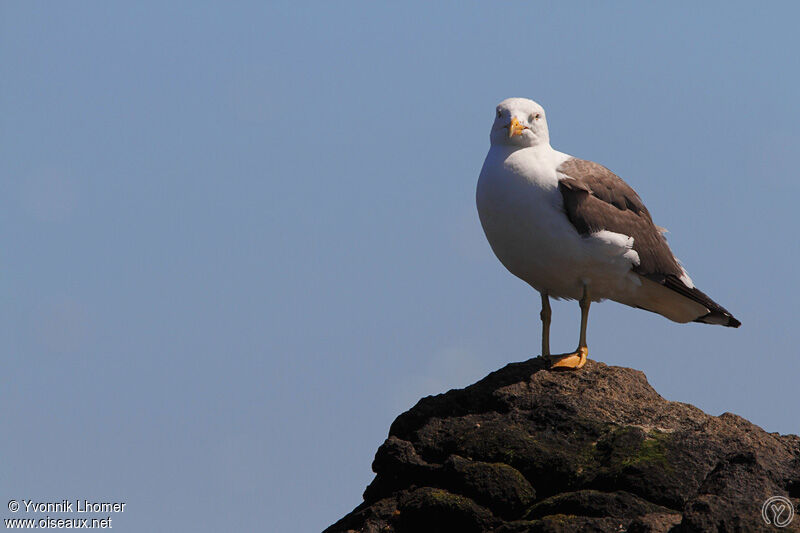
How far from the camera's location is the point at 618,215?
462 inches

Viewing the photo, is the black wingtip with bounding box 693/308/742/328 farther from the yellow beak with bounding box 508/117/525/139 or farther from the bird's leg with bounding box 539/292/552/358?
the yellow beak with bounding box 508/117/525/139

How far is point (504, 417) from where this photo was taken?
386 inches

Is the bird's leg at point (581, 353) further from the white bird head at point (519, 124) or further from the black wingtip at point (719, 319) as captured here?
the black wingtip at point (719, 319)

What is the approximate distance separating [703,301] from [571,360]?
103 inches

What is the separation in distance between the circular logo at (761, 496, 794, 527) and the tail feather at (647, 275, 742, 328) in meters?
4.76

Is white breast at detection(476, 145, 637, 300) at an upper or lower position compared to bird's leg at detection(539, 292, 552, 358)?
upper

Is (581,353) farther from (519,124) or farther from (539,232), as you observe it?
(519,124)

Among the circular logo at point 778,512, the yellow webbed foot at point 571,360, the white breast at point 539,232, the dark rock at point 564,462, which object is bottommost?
the circular logo at point 778,512

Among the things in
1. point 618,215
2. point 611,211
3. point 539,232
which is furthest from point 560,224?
point 618,215

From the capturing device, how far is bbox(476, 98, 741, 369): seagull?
1113 cm

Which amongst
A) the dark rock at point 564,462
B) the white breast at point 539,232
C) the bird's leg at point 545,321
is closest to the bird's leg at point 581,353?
the white breast at point 539,232

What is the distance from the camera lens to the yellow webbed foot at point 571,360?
11.0m

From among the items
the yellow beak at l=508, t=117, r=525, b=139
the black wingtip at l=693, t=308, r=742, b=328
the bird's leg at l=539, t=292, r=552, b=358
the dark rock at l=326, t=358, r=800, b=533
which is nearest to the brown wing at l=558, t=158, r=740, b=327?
the black wingtip at l=693, t=308, r=742, b=328

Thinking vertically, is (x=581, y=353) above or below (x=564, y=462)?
above
